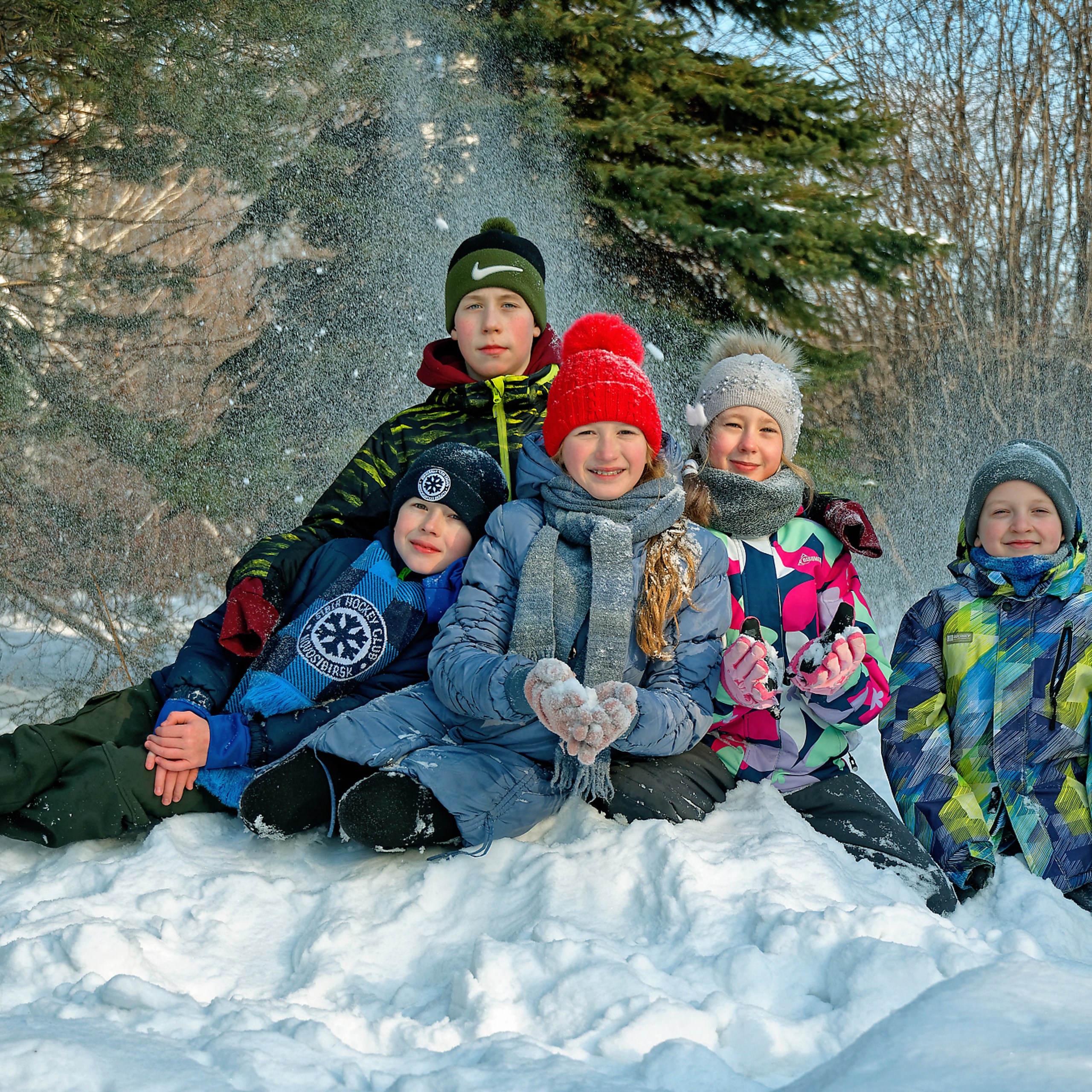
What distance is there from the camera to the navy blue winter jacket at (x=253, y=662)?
238 centimetres

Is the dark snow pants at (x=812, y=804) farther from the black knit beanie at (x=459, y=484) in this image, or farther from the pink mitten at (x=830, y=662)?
the black knit beanie at (x=459, y=484)

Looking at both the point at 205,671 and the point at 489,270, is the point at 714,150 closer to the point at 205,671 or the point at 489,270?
the point at 489,270

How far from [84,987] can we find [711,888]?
112 centimetres

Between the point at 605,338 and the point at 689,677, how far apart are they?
0.97m

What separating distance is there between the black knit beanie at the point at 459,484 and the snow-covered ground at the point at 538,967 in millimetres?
792

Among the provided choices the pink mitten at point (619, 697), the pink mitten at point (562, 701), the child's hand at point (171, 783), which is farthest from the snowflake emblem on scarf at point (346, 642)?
the pink mitten at point (619, 697)

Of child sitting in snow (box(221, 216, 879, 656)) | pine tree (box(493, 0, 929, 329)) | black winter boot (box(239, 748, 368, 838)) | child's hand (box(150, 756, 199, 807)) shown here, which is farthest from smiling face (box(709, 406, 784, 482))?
pine tree (box(493, 0, 929, 329))

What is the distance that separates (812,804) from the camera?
2.42 meters

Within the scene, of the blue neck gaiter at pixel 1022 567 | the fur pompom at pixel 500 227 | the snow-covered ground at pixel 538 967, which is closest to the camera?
the snow-covered ground at pixel 538 967

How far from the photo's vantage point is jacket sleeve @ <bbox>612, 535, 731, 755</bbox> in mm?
2100

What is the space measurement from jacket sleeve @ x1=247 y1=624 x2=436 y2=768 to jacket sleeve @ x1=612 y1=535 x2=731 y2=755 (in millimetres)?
554

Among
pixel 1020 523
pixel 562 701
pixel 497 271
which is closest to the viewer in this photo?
pixel 562 701

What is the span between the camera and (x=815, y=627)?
2471mm

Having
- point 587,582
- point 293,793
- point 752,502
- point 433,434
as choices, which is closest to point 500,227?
point 433,434
